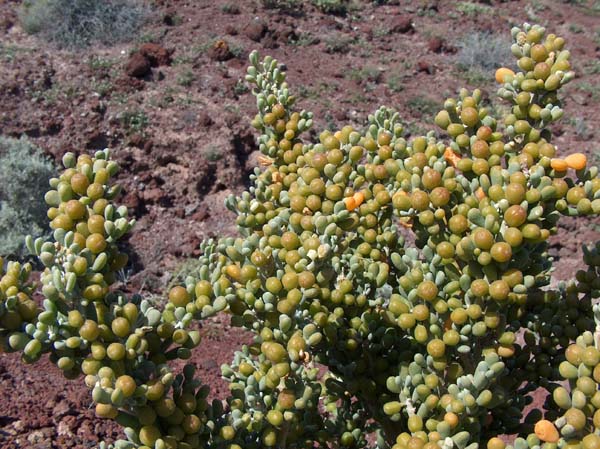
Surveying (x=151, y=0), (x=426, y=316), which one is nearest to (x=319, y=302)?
(x=426, y=316)

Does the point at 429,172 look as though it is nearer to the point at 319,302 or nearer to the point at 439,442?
the point at 319,302

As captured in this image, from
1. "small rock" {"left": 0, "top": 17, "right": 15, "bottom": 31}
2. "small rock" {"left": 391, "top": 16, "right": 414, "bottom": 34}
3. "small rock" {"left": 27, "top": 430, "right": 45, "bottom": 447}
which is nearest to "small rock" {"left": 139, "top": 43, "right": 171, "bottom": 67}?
"small rock" {"left": 0, "top": 17, "right": 15, "bottom": 31}

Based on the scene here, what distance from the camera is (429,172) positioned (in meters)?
1.84

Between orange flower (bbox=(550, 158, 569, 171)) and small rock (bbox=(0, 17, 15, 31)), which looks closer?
orange flower (bbox=(550, 158, 569, 171))

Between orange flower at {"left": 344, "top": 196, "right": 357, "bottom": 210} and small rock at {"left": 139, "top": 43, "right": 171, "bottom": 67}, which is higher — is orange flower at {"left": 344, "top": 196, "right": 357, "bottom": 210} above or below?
above

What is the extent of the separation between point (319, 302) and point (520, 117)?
906 millimetres

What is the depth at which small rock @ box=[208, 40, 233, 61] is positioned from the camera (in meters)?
8.39

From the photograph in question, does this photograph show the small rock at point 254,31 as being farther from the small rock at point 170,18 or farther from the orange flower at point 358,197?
the orange flower at point 358,197

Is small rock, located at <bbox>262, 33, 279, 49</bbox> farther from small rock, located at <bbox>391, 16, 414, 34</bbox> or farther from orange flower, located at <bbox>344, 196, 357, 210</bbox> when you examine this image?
orange flower, located at <bbox>344, 196, 357, 210</bbox>

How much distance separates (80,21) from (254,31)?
2.42 meters

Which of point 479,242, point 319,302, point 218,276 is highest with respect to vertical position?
point 479,242

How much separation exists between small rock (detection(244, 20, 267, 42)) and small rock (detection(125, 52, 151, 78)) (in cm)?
190

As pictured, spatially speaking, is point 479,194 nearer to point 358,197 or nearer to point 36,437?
point 358,197

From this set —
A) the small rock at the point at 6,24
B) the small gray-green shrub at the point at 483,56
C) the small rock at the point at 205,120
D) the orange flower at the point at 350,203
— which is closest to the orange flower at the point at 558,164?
the orange flower at the point at 350,203
